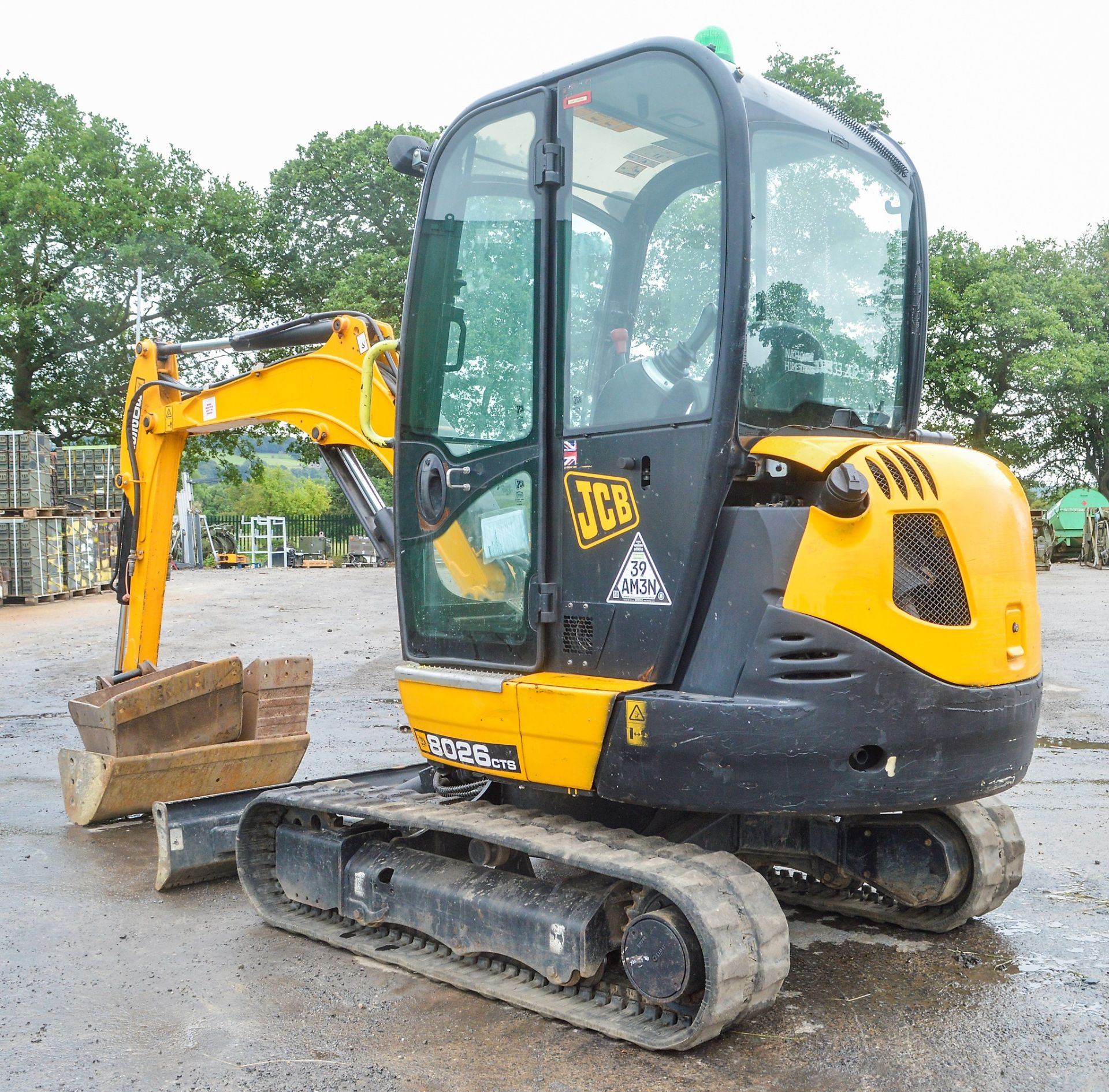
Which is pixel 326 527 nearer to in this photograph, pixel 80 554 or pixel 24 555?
pixel 80 554

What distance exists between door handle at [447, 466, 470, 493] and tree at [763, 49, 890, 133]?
3217 centimetres

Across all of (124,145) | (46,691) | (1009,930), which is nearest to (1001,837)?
(1009,930)

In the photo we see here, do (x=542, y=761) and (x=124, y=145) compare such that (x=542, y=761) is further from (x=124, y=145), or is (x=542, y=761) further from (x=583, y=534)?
(x=124, y=145)

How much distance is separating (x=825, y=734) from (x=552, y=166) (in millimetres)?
Result: 2174

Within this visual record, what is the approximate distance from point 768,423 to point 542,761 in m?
1.41

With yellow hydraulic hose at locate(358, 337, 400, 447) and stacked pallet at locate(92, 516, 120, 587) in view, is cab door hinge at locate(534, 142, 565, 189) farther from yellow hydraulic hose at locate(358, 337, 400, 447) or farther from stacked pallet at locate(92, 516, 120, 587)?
stacked pallet at locate(92, 516, 120, 587)

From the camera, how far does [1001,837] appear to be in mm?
4562

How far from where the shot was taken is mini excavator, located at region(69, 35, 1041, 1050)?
360cm

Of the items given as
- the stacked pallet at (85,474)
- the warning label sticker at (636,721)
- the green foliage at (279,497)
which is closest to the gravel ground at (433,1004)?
the warning label sticker at (636,721)

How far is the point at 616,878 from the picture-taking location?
12.6 feet

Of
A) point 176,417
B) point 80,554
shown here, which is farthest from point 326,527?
point 176,417

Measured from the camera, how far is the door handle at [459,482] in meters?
4.39

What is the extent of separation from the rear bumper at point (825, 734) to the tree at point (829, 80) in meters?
32.9

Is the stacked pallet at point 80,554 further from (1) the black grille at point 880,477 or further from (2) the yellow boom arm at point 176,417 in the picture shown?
(1) the black grille at point 880,477
